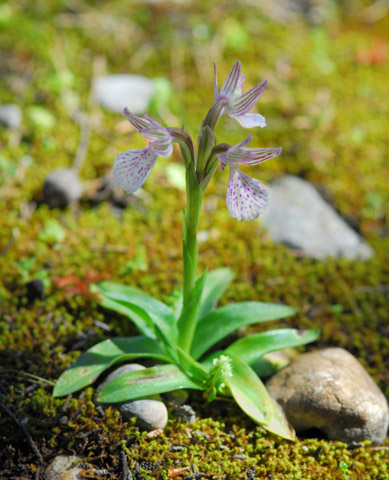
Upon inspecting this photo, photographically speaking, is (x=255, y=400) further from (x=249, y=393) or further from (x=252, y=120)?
(x=252, y=120)

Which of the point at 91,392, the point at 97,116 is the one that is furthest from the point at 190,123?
the point at 91,392

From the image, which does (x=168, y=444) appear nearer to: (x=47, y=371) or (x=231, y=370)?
(x=231, y=370)

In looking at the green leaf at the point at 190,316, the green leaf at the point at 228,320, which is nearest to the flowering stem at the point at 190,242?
the green leaf at the point at 190,316

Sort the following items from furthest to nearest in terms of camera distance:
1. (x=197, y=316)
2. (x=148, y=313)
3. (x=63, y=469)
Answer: (x=148, y=313) → (x=197, y=316) → (x=63, y=469)

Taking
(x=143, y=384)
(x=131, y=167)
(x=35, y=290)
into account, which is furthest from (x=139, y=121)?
(x=35, y=290)

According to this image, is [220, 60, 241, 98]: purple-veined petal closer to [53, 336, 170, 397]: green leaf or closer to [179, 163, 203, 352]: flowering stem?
[179, 163, 203, 352]: flowering stem

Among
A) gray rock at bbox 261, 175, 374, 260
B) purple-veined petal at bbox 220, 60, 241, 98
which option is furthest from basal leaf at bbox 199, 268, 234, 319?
purple-veined petal at bbox 220, 60, 241, 98
